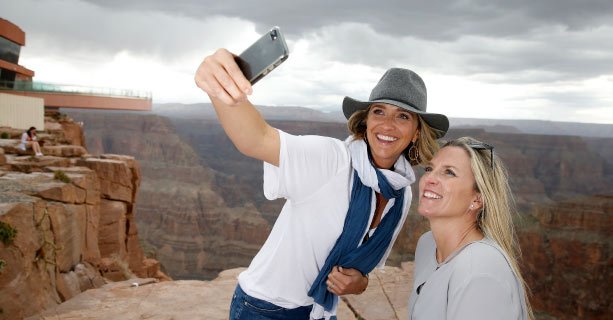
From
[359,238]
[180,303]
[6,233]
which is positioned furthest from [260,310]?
[6,233]

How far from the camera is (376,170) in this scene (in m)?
1.85

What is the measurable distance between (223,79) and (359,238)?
862 millimetres

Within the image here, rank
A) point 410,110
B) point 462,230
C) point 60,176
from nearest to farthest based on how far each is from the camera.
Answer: point 462,230
point 410,110
point 60,176

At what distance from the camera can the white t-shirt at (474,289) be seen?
4.60 ft

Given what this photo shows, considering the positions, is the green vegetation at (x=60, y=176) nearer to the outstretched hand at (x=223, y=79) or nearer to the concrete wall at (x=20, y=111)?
the outstretched hand at (x=223, y=79)

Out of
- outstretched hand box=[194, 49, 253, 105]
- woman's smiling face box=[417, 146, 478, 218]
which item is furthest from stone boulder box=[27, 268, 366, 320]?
outstretched hand box=[194, 49, 253, 105]

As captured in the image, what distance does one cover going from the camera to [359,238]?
1821 mm

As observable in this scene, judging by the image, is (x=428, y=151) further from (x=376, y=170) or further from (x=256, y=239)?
(x=256, y=239)

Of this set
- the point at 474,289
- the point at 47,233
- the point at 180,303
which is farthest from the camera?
the point at 47,233

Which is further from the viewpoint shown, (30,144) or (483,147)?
(30,144)

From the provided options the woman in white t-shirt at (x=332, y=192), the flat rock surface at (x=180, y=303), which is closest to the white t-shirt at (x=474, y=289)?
the woman in white t-shirt at (x=332, y=192)

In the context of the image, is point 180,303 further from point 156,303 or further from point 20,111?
point 20,111

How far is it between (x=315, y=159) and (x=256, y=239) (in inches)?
2458

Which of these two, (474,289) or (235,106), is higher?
(235,106)
